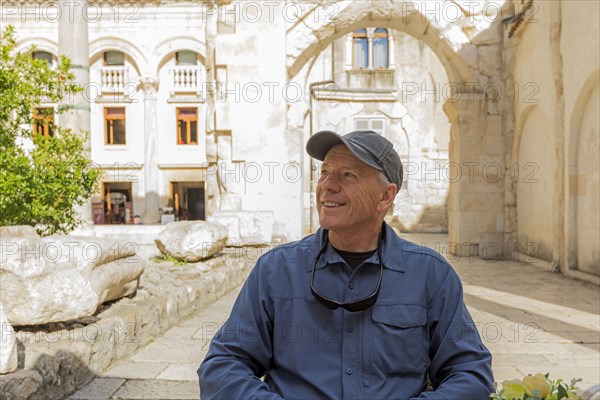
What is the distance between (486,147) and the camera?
1084cm

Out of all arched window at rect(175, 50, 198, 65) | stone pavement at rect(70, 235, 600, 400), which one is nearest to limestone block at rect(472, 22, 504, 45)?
stone pavement at rect(70, 235, 600, 400)

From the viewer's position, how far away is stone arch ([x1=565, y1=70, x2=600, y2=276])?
780cm

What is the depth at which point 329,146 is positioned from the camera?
2.00 m

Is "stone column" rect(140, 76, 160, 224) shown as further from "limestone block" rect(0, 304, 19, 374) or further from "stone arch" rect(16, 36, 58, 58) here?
"limestone block" rect(0, 304, 19, 374)

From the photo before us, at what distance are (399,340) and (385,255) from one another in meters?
0.27

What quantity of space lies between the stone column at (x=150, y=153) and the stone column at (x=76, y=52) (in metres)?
13.2

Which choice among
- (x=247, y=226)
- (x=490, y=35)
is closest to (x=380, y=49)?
(x=490, y=35)

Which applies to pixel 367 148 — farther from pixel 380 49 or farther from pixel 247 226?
pixel 380 49

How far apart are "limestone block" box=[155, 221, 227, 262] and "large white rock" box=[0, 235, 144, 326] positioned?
10.3 feet

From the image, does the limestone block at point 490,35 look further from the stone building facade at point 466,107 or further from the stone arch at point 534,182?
the stone arch at point 534,182

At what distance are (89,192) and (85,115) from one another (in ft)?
9.15

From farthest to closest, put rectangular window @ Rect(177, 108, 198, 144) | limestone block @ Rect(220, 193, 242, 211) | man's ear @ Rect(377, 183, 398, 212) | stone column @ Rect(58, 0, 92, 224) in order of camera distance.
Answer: rectangular window @ Rect(177, 108, 198, 144) < limestone block @ Rect(220, 193, 242, 211) < stone column @ Rect(58, 0, 92, 224) < man's ear @ Rect(377, 183, 398, 212)

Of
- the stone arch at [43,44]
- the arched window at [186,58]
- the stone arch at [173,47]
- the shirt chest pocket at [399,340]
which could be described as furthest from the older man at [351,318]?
the stone arch at [43,44]

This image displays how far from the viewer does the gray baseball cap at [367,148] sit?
191 cm
